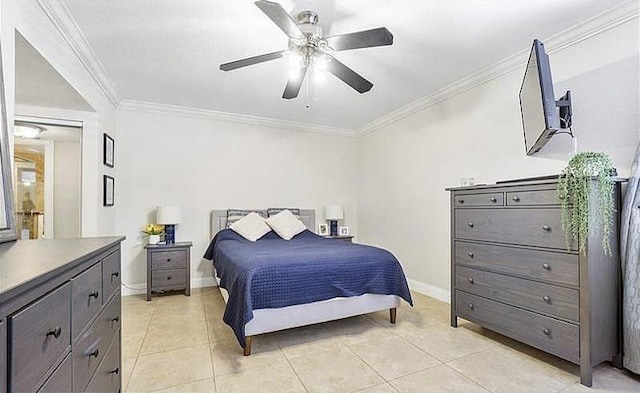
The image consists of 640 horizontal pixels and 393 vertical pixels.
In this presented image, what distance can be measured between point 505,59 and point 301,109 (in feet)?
8.37

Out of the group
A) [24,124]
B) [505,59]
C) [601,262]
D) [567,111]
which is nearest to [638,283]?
[601,262]

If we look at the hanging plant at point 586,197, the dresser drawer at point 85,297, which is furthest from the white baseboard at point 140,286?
the hanging plant at point 586,197

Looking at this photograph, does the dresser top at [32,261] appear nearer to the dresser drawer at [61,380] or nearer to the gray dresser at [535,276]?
the dresser drawer at [61,380]

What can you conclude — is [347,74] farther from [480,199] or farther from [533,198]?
[533,198]

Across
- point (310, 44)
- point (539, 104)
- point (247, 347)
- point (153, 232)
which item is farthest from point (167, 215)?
point (539, 104)

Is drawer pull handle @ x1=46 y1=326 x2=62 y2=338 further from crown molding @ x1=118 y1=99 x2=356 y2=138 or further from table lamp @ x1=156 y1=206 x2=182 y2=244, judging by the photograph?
crown molding @ x1=118 y1=99 x2=356 y2=138

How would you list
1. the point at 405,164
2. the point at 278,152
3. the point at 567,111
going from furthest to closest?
1. the point at 278,152
2. the point at 405,164
3. the point at 567,111

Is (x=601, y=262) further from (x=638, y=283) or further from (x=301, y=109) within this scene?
(x=301, y=109)

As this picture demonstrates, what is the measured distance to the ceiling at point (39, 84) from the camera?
83.8 inches

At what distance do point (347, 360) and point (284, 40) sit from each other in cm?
264

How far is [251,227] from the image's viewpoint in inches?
169

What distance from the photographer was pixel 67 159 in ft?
15.4

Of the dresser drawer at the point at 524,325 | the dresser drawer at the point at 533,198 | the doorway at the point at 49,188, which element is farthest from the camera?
the doorway at the point at 49,188

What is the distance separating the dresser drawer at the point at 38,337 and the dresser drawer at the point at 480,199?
9.09 feet
